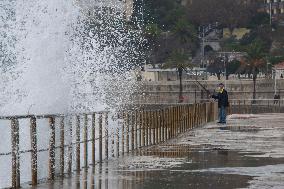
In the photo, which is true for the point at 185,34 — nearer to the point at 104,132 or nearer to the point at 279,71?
the point at 279,71

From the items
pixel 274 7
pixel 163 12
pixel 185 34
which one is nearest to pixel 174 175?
pixel 185 34

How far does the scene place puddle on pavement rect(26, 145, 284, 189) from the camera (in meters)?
15.4

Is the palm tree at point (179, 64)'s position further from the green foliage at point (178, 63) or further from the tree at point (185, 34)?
the tree at point (185, 34)

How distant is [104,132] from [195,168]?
15.2ft

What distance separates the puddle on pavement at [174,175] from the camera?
605 inches

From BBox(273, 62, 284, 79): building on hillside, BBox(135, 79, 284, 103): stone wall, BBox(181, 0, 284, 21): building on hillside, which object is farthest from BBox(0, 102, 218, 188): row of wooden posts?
BBox(181, 0, 284, 21): building on hillside

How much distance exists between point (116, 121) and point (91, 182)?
342 inches

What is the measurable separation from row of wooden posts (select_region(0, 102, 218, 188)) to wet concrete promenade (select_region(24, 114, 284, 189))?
440 mm

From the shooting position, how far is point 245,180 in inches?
625

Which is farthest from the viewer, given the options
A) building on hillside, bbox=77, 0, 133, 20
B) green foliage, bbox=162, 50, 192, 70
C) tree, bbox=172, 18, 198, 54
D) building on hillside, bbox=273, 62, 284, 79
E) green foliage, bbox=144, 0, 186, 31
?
green foliage, bbox=144, 0, 186, 31

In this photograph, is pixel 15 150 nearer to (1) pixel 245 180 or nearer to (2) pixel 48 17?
(1) pixel 245 180

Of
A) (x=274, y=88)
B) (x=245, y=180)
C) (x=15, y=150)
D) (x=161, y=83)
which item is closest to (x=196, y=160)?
(x=245, y=180)

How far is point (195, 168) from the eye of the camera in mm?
18016

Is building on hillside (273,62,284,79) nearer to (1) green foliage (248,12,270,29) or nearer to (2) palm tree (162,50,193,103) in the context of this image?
(2) palm tree (162,50,193,103)
